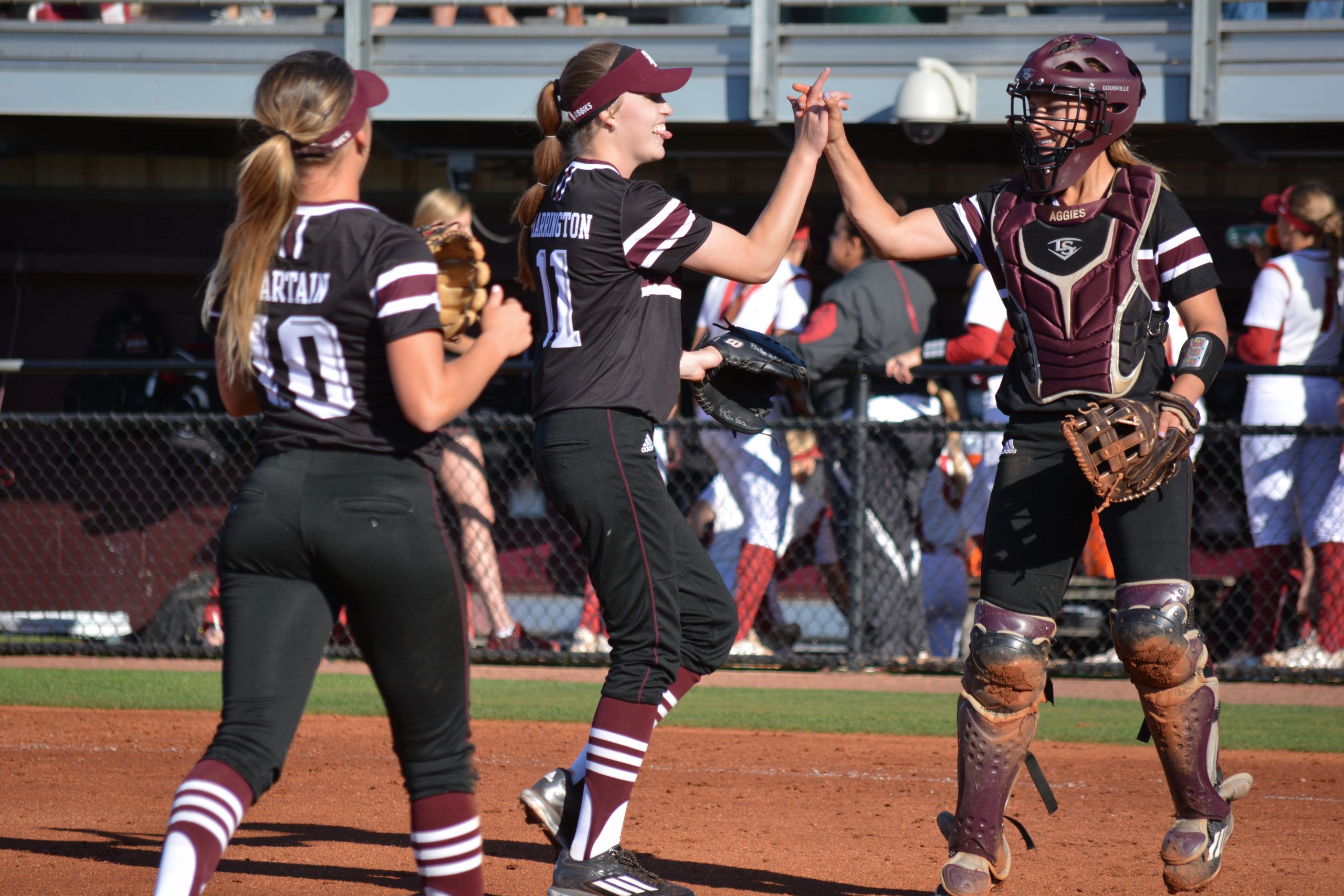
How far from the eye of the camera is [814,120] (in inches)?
156

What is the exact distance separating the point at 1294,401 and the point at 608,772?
18.5 ft

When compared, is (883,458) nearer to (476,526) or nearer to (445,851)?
(476,526)

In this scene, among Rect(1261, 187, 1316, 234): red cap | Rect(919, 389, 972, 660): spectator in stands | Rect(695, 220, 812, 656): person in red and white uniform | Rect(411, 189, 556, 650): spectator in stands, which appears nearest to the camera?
Rect(1261, 187, 1316, 234): red cap

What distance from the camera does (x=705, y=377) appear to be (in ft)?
14.4

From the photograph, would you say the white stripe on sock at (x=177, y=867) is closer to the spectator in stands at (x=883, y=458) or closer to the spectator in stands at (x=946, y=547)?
the spectator in stands at (x=883, y=458)

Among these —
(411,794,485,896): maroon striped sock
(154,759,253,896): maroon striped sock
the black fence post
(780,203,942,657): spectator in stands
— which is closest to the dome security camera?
(780,203,942,657): spectator in stands

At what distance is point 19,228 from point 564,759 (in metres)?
8.50

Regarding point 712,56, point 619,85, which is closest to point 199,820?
point 619,85

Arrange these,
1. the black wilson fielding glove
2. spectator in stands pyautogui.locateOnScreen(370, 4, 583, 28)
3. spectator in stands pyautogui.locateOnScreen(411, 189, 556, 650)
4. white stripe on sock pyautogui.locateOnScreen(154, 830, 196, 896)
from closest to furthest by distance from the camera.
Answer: white stripe on sock pyautogui.locateOnScreen(154, 830, 196, 896) < the black wilson fielding glove < spectator in stands pyautogui.locateOnScreen(411, 189, 556, 650) < spectator in stands pyautogui.locateOnScreen(370, 4, 583, 28)

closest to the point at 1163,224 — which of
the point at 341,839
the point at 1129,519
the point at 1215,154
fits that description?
the point at 1129,519

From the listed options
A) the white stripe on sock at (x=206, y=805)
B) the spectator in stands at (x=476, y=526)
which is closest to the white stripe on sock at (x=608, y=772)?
the white stripe on sock at (x=206, y=805)

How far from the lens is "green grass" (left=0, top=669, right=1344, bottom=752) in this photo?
6.67 metres

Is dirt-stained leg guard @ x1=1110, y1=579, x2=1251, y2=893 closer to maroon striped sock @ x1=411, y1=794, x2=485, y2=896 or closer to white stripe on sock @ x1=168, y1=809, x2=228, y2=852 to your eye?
maroon striped sock @ x1=411, y1=794, x2=485, y2=896

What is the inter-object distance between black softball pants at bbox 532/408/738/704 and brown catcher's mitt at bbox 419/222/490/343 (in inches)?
14.8
